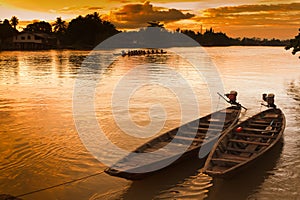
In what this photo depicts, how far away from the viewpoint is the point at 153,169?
27.3 ft

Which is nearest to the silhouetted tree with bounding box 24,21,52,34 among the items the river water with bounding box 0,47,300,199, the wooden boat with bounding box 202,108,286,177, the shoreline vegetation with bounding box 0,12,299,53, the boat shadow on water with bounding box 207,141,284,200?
the shoreline vegetation with bounding box 0,12,299,53

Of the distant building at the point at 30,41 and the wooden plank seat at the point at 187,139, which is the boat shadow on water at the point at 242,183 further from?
the distant building at the point at 30,41

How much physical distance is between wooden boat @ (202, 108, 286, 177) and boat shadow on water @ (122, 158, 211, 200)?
80 cm

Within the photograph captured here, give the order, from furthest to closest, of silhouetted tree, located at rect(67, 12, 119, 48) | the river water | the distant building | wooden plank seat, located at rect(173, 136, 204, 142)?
silhouetted tree, located at rect(67, 12, 119, 48)
the distant building
wooden plank seat, located at rect(173, 136, 204, 142)
the river water

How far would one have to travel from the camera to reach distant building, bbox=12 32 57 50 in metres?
87.4

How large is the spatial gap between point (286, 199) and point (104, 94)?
50.2ft

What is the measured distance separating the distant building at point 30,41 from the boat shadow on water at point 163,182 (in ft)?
279

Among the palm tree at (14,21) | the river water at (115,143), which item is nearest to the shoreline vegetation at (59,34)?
the palm tree at (14,21)

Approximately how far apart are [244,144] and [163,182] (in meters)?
3.00

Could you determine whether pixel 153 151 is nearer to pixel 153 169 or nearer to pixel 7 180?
pixel 153 169

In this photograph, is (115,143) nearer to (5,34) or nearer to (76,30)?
(5,34)

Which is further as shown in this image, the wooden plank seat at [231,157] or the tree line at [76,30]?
the tree line at [76,30]

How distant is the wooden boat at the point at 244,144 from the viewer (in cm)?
820

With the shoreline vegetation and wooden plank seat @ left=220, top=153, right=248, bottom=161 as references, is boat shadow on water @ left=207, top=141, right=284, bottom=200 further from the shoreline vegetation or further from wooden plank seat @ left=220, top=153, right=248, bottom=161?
the shoreline vegetation
